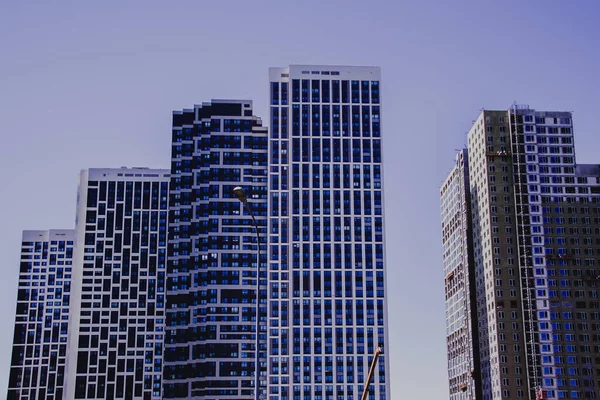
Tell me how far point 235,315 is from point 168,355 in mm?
19642

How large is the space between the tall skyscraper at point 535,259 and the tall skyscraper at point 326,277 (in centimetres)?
2460

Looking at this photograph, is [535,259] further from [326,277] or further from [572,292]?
[326,277]

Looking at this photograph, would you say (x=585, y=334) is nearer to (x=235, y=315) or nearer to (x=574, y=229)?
(x=574, y=229)

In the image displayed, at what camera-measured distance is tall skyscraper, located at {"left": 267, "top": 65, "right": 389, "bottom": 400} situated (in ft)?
598

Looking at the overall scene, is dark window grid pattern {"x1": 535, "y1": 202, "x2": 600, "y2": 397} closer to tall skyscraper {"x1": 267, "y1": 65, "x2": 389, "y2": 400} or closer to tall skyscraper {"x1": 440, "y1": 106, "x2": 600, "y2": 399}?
tall skyscraper {"x1": 440, "y1": 106, "x2": 600, "y2": 399}

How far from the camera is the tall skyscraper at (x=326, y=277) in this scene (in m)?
182

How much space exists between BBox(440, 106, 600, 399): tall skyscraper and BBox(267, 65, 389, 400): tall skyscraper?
24601 millimetres

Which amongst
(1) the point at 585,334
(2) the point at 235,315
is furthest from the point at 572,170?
(2) the point at 235,315

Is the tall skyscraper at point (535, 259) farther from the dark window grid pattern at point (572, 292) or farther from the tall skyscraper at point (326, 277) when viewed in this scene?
the tall skyscraper at point (326, 277)

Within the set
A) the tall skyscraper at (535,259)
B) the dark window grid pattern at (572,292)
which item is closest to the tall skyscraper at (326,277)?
the tall skyscraper at (535,259)

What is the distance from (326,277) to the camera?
189875 millimetres

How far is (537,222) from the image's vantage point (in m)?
188

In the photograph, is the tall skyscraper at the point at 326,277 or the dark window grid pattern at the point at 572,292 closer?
the dark window grid pattern at the point at 572,292

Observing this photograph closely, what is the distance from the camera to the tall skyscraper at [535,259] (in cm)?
17650
